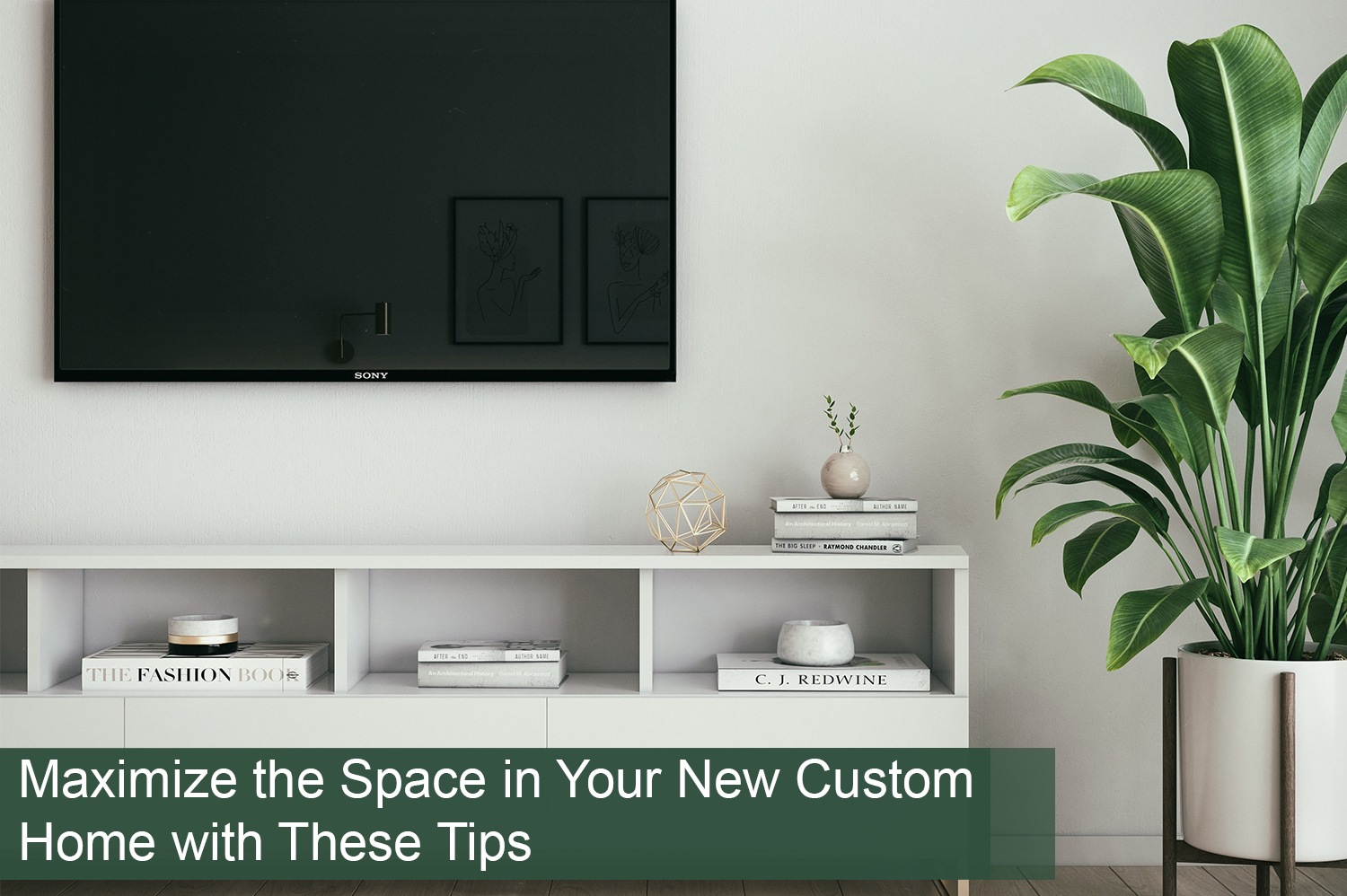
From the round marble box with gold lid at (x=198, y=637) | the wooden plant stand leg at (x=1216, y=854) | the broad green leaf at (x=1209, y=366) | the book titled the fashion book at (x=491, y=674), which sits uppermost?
the broad green leaf at (x=1209, y=366)

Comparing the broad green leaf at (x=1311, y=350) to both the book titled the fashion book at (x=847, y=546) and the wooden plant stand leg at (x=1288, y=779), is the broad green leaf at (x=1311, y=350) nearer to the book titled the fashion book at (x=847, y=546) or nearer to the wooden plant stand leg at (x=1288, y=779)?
the wooden plant stand leg at (x=1288, y=779)

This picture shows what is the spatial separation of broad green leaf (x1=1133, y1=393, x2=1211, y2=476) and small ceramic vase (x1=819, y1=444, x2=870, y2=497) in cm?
55

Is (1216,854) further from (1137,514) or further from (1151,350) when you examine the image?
(1151,350)

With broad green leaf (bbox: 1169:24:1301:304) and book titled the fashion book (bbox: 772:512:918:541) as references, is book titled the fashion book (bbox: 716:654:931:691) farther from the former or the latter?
broad green leaf (bbox: 1169:24:1301:304)

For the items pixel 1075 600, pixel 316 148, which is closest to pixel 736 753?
pixel 1075 600

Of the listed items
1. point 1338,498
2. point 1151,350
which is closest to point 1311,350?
point 1338,498

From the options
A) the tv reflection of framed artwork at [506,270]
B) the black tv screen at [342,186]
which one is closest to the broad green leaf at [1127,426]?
the black tv screen at [342,186]

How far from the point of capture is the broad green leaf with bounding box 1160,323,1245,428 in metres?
1.52

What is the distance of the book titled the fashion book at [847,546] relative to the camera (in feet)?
6.43

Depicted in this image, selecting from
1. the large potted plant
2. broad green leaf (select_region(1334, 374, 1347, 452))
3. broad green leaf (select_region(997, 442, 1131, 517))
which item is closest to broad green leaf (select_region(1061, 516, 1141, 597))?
the large potted plant

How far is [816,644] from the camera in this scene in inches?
78.0

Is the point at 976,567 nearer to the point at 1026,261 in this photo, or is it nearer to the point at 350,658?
the point at 1026,261

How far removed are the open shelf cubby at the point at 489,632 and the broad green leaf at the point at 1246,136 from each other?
2.41ft

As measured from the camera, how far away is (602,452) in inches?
88.0
